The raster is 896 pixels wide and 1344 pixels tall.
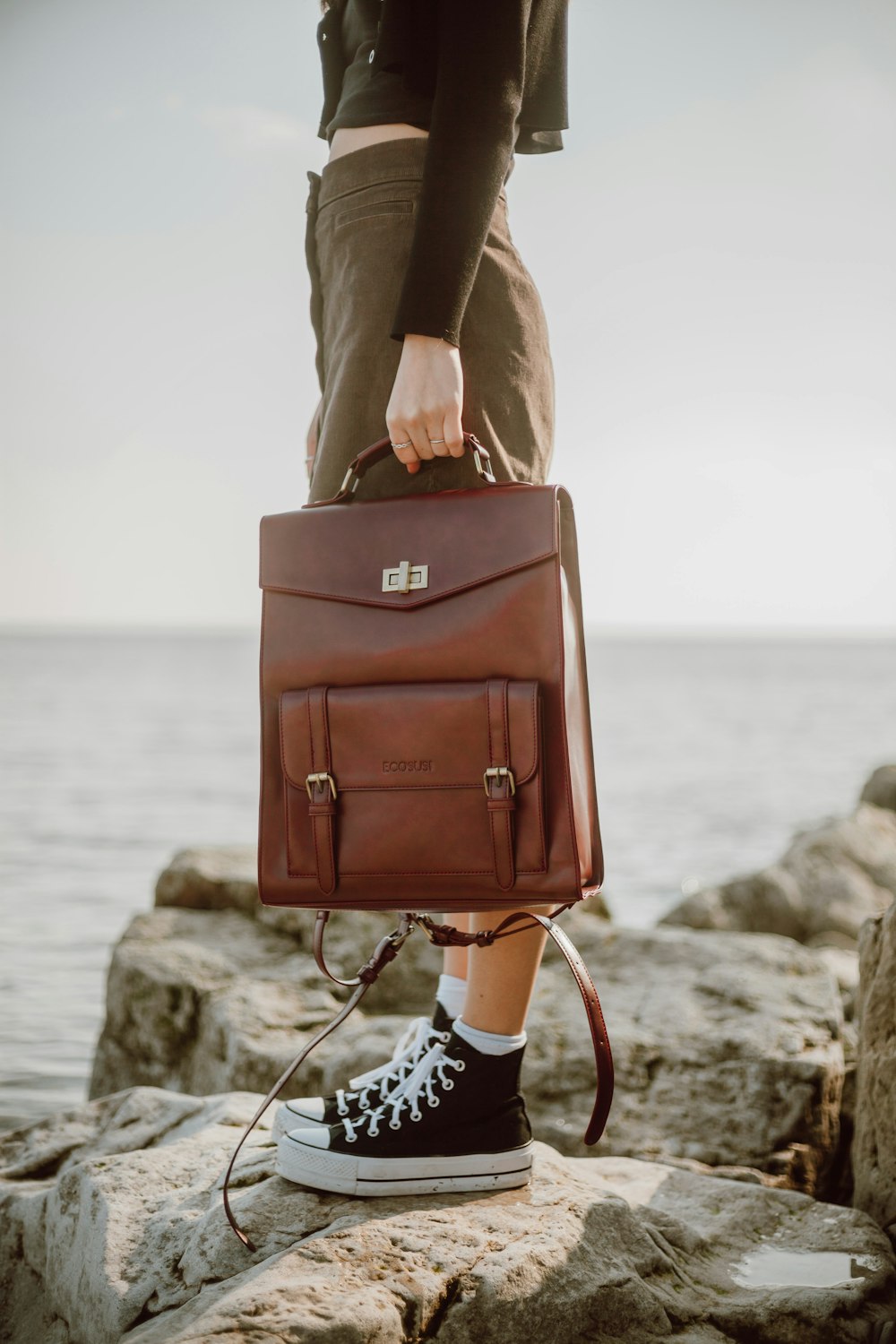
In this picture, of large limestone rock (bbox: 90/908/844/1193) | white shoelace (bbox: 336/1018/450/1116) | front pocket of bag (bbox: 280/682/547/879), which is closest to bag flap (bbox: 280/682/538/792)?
front pocket of bag (bbox: 280/682/547/879)

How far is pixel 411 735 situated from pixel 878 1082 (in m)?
1.27

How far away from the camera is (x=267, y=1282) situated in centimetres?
154

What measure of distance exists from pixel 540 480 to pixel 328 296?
52cm

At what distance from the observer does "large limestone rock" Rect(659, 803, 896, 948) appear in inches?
289

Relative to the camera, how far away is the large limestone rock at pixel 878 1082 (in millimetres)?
2145

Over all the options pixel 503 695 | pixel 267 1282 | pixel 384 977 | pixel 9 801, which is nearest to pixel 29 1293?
pixel 267 1282

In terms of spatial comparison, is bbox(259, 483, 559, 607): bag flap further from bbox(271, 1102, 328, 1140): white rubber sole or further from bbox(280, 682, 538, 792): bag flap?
bbox(271, 1102, 328, 1140): white rubber sole

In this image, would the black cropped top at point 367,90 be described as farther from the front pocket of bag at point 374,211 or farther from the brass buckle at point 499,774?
the brass buckle at point 499,774

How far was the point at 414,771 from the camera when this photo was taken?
1760 mm

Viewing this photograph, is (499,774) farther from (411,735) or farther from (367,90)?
(367,90)

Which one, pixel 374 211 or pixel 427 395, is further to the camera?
pixel 374 211

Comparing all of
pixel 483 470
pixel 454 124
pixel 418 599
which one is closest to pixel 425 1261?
pixel 418 599

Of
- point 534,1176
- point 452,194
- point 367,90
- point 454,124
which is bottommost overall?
point 534,1176

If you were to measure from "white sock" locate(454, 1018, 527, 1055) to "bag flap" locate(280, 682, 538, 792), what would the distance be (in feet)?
1.62
